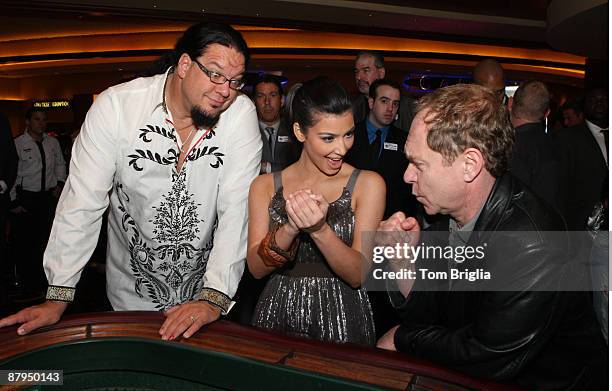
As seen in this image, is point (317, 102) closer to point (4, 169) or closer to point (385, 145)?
point (385, 145)

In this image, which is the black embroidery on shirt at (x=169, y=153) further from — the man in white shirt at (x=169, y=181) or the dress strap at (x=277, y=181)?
the dress strap at (x=277, y=181)

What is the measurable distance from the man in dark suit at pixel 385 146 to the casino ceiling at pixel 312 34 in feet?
9.65

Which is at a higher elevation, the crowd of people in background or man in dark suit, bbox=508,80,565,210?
man in dark suit, bbox=508,80,565,210

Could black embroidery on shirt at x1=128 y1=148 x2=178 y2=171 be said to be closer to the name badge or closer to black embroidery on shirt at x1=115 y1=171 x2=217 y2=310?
black embroidery on shirt at x1=115 y1=171 x2=217 y2=310

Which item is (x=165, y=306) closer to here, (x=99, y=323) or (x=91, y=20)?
(x=99, y=323)

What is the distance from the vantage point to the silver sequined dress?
2141 millimetres

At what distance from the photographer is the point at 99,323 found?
151 centimetres

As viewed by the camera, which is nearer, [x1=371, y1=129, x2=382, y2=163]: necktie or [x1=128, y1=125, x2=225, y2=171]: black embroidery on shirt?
[x1=128, y1=125, x2=225, y2=171]: black embroidery on shirt

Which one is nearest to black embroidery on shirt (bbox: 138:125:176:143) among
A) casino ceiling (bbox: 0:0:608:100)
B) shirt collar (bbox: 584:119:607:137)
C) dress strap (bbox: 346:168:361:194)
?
dress strap (bbox: 346:168:361:194)

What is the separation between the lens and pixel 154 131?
2057 millimetres

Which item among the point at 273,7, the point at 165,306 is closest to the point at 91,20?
the point at 273,7

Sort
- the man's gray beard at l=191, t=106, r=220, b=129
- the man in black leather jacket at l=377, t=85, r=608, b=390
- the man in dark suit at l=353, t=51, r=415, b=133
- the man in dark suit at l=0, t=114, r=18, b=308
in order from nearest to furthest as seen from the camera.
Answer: the man in black leather jacket at l=377, t=85, r=608, b=390 < the man's gray beard at l=191, t=106, r=220, b=129 < the man in dark suit at l=353, t=51, r=415, b=133 < the man in dark suit at l=0, t=114, r=18, b=308

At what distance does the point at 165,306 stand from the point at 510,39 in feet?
29.5

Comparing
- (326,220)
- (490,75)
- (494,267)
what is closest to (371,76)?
(490,75)
